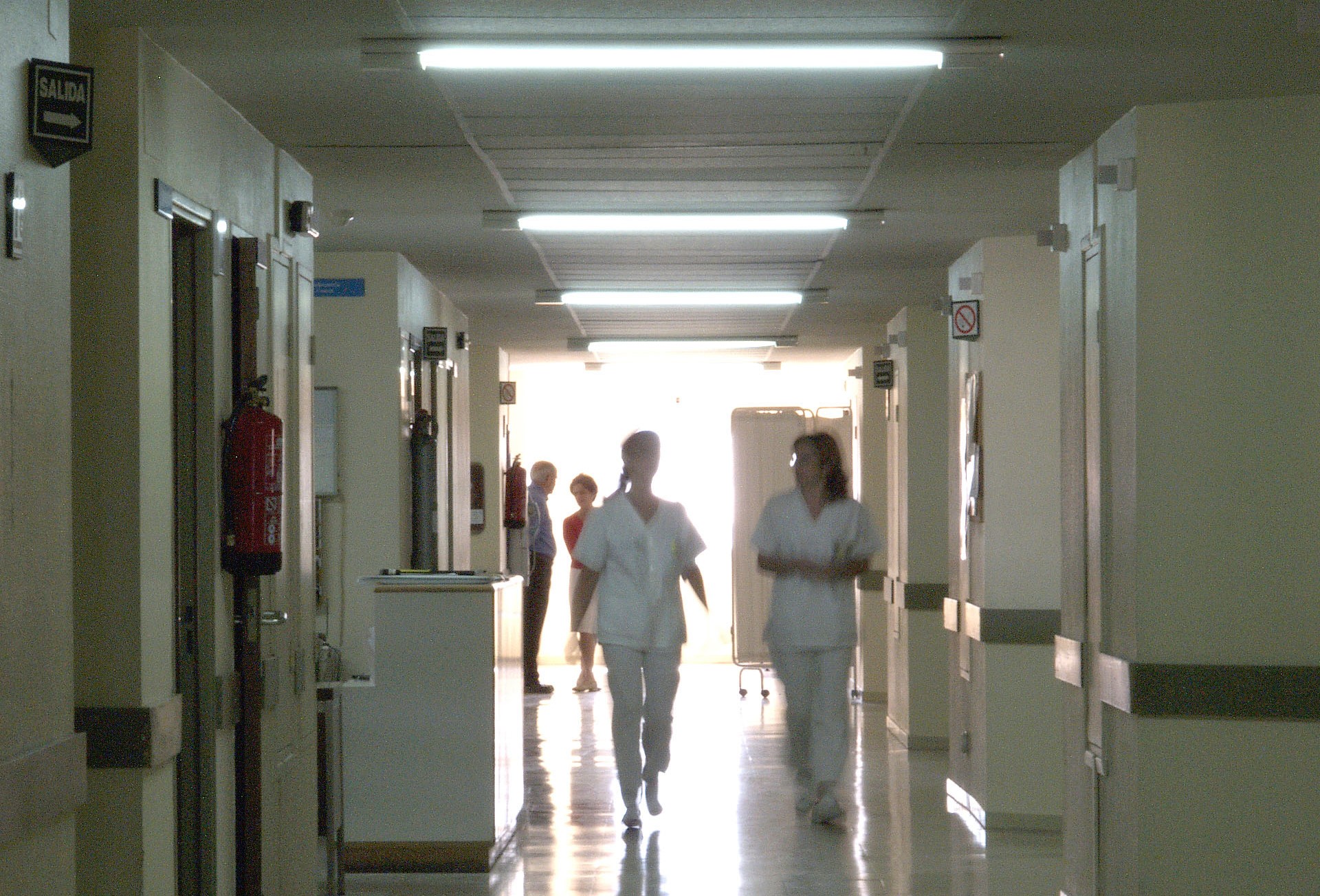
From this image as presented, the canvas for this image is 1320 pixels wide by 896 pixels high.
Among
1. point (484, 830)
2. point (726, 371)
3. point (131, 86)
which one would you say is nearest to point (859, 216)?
point (484, 830)

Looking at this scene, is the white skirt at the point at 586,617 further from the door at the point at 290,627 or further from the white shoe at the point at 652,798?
the door at the point at 290,627

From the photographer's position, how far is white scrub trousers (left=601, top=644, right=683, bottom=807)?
7043mm

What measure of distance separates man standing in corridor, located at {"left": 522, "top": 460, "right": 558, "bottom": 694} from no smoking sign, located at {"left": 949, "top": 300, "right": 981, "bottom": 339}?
6256mm

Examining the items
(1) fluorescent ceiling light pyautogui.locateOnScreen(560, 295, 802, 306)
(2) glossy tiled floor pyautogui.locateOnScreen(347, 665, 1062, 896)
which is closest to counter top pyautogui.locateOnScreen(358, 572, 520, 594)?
(2) glossy tiled floor pyautogui.locateOnScreen(347, 665, 1062, 896)

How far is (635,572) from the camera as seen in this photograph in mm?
7066

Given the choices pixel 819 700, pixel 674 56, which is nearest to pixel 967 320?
pixel 819 700

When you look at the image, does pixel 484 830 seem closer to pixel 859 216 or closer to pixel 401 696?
pixel 401 696

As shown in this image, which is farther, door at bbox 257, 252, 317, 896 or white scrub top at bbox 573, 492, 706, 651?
white scrub top at bbox 573, 492, 706, 651

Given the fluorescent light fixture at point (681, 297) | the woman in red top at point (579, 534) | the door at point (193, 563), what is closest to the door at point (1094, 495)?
the door at point (193, 563)

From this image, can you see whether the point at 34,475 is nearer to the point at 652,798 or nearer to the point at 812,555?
the point at 812,555

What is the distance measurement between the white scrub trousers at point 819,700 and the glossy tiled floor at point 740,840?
13.8 inches

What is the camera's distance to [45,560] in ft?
10.8

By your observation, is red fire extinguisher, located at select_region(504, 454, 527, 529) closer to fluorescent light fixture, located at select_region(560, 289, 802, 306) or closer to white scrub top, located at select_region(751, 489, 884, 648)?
fluorescent light fixture, located at select_region(560, 289, 802, 306)

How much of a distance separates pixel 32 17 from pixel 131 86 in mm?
954
